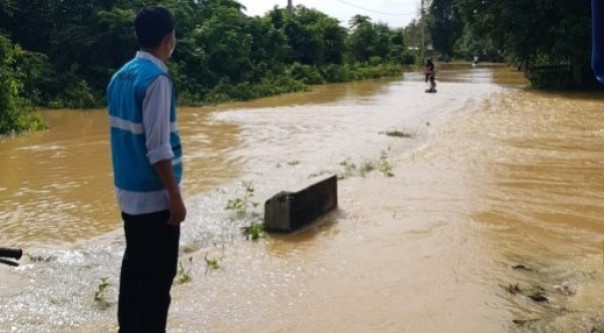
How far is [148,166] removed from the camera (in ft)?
9.78

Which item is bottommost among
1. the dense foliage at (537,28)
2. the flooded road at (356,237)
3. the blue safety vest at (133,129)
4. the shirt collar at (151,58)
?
the flooded road at (356,237)

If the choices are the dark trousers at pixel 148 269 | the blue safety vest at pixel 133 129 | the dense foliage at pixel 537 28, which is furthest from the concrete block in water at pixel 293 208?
the dense foliage at pixel 537 28

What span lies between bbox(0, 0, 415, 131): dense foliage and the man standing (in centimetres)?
1421

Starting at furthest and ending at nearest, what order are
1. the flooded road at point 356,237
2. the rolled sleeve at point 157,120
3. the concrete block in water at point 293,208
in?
the concrete block in water at point 293,208
the flooded road at point 356,237
the rolled sleeve at point 157,120

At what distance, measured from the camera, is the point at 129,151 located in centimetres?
301

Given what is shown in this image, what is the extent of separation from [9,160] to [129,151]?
10017 mm

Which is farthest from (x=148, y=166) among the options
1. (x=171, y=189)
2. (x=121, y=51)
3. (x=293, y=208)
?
(x=121, y=51)

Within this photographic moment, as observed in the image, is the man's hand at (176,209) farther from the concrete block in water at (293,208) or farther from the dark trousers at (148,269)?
the concrete block in water at (293,208)

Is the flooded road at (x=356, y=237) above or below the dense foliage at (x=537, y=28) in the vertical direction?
below

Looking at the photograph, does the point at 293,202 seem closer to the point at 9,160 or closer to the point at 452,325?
the point at 452,325

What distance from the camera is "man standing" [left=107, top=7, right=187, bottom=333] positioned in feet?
9.47

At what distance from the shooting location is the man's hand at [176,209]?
2943 millimetres

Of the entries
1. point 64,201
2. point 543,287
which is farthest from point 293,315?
point 64,201

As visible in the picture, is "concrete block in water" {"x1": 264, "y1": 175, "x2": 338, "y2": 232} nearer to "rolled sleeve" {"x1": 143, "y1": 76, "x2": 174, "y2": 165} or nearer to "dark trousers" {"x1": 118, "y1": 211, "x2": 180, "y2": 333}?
"dark trousers" {"x1": 118, "y1": 211, "x2": 180, "y2": 333}
